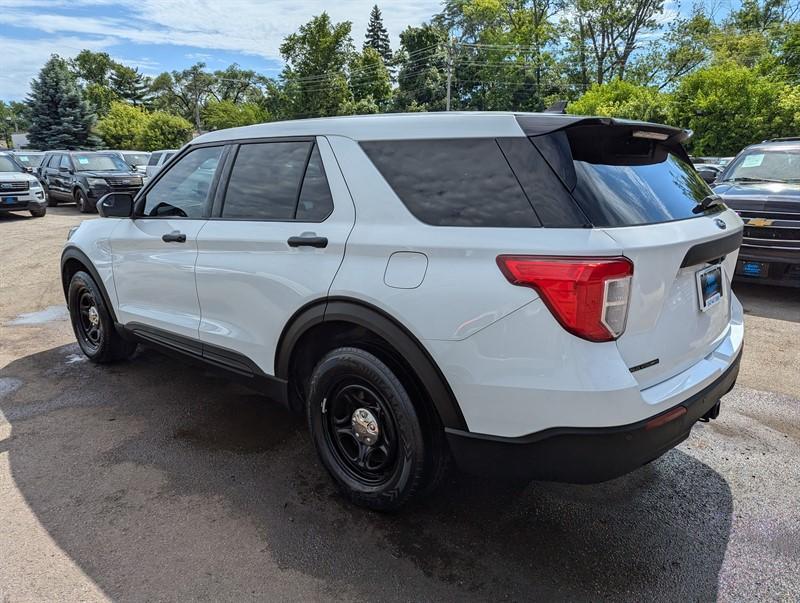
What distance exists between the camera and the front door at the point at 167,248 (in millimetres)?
3451

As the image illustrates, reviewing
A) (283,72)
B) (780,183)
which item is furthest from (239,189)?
(283,72)

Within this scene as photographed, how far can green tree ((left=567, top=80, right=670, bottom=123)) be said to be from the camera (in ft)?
78.0

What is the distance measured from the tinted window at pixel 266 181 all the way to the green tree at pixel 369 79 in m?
51.8

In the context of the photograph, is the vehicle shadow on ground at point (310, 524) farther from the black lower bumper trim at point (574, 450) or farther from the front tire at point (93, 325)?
the front tire at point (93, 325)

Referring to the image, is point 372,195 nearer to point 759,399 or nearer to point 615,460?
point 615,460

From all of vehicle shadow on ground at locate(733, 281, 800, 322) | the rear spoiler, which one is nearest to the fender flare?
the rear spoiler

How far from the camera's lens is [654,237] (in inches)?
81.7

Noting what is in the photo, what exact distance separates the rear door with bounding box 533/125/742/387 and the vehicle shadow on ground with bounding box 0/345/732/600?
864mm

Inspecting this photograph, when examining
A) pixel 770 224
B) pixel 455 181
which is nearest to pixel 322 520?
pixel 455 181

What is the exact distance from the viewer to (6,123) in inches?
3836

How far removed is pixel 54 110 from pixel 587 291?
149 ft

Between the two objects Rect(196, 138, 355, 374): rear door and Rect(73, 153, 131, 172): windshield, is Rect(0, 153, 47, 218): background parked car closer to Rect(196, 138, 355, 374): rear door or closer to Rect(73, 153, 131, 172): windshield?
Rect(73, 153, 131, 172): windshield

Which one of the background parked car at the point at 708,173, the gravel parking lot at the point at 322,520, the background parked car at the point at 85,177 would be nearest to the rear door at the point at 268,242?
the gravel parking lot at the point at 322,520

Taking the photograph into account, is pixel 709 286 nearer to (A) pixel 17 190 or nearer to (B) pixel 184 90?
(A) pixel 17 190
